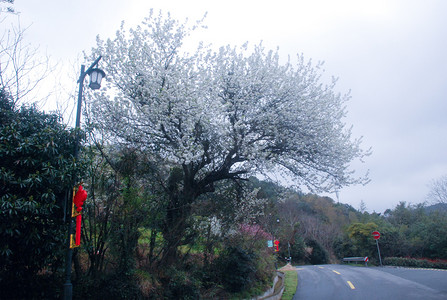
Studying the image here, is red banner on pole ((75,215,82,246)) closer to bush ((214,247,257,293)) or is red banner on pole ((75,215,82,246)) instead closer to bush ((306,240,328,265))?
bush ((214,247,257,293))

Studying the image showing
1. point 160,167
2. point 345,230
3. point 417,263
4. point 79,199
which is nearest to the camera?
point 79,199

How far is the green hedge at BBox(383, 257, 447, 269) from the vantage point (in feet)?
72.2

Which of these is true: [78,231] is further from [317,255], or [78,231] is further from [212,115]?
[317,255]

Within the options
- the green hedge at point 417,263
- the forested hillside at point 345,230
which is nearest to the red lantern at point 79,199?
the forested hillside at point 345,230

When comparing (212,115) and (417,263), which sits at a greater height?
(212,115)

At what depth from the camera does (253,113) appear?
11180mm

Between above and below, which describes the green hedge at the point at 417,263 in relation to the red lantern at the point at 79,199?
below

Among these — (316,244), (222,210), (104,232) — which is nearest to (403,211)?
(316,244)

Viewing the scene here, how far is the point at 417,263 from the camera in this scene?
77.2 feet

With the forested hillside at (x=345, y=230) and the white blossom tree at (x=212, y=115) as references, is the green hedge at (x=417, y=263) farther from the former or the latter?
the white blossom tree at (x=212, y=115)

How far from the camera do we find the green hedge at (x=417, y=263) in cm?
2200

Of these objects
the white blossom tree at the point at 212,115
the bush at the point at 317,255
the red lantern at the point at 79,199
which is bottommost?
the bush at the point at 317,255

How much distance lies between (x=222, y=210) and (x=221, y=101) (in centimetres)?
412

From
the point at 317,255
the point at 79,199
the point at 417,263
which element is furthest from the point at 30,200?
the point at 317,255
